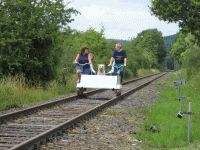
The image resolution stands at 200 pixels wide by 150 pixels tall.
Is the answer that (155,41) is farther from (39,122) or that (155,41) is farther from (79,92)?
(39,122)

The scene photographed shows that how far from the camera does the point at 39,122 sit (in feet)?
39.7

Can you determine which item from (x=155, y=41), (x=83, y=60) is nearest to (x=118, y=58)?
(x=83, y=60)

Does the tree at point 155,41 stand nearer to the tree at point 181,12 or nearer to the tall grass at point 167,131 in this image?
the tree at point 181,12

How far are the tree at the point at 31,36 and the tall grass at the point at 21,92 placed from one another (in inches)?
34.6

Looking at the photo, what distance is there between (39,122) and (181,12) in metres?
22.1

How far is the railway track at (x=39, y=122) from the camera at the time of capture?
9109 mm

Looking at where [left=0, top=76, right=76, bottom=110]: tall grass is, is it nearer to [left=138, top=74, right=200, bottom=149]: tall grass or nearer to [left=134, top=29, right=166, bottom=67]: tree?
[left=138, top=74, right=200, bottom=149]: tall grass

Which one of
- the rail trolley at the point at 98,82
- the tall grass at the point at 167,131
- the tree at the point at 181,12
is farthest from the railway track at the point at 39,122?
the tree at the point at 181,12

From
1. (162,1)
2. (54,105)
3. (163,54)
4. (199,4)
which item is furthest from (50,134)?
(163,54)

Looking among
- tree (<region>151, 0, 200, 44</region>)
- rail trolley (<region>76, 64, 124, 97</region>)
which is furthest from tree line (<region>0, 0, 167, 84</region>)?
tree (<region>151, 0, 200, 44</region>)

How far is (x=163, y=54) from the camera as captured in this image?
192 meters

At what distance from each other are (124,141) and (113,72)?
1109 centimetres

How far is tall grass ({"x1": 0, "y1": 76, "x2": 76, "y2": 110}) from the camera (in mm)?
17195

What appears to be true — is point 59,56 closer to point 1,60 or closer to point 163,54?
point 1,60
